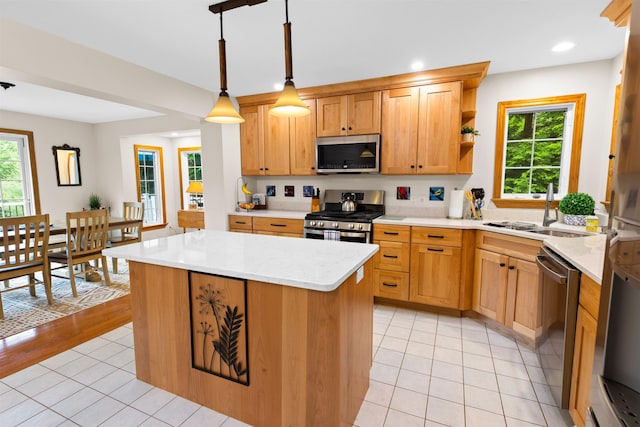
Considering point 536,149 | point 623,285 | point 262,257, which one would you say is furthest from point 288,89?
point 536,149

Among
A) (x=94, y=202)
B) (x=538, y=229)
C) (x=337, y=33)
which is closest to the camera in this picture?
(x=337, y=33)

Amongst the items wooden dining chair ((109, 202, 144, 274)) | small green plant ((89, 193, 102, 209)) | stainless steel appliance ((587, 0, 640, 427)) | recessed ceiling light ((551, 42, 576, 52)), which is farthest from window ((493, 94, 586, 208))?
small green plant ((89, 193, 102, 209))

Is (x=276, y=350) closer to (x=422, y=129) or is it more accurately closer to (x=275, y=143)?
(x=422, y=129)

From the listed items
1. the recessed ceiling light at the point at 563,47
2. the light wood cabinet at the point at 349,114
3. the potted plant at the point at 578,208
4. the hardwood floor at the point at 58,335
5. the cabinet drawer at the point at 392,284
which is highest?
the recessed ceiling light at the point at 563,47

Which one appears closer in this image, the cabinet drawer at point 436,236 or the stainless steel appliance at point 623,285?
the stainless steel appliance at point 623,285

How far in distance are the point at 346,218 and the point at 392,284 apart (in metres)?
0.82

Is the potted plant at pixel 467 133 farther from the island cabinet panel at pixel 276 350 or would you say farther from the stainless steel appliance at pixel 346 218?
the island cabinet panel at pixel 276 350

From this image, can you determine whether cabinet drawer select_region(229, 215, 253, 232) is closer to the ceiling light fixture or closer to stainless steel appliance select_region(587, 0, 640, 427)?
the ceiling light fixture

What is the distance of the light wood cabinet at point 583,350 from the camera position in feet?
4.49

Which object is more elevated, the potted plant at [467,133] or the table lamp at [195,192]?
the potted plant at [467,133]

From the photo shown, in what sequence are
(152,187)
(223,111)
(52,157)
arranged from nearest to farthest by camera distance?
(223,111), (52,157), (152,187)

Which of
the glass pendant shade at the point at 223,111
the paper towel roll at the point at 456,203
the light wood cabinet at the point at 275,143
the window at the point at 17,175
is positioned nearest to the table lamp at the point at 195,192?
the light wood cabinet at the point at 275,143

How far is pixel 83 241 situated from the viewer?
11.5ft

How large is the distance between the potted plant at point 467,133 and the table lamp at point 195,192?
15.3ft
